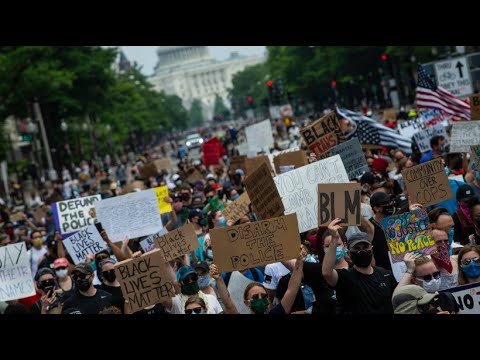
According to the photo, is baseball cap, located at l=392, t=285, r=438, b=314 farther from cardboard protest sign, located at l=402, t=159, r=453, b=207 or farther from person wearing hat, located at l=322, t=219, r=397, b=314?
cardboard protest sign, located at l=402, t=159, r=453, b=207

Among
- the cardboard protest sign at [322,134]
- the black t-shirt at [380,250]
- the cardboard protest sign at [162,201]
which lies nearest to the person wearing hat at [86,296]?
the black t-shirt at [380,250]

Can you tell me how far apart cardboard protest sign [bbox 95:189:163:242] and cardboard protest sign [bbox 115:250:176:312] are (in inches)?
164

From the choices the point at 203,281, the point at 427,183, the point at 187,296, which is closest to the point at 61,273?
the point at 203,281

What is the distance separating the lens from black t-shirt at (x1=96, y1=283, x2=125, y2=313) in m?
8.77

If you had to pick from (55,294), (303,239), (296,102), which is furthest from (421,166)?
(296,102)

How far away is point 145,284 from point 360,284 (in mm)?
1728

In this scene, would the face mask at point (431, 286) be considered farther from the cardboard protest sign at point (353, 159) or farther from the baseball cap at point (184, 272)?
the cardboard protest sign at point (353, 159)

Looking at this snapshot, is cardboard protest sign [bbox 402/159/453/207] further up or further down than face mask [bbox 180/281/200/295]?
further up

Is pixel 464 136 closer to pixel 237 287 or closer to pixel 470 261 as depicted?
pixel 237 287

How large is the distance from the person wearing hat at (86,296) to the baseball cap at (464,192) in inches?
142

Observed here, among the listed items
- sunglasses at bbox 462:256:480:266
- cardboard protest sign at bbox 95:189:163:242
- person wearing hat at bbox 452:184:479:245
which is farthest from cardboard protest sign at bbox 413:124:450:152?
sunglasses at bbox 462:256:480:266

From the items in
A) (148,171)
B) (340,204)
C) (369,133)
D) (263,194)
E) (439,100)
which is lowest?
(340,204)

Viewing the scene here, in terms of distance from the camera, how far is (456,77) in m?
18.5

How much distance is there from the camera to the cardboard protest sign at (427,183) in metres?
9.78
